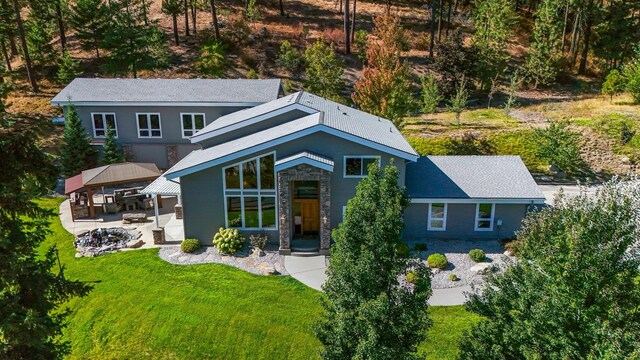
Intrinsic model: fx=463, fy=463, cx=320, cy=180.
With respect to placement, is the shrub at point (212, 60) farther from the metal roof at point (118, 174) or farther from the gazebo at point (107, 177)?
the gazebo at point (107, 177)

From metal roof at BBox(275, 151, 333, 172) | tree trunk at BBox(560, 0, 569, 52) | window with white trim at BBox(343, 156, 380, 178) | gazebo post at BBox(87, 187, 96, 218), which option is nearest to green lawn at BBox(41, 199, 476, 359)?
metal roof at BBox(275, 151, 333, 172)

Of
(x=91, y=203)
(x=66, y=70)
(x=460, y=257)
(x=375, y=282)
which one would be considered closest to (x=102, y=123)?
(x=91, y=203)

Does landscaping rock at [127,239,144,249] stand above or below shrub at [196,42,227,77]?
below

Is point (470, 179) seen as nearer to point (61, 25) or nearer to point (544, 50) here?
point (544, 50)

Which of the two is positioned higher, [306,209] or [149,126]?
[149,126]

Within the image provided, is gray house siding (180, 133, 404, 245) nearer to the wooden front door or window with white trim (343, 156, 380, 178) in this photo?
window with white trim (343, 156, 380, 178)

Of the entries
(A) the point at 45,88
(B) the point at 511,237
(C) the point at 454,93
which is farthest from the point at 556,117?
(A) the point at 45,88
